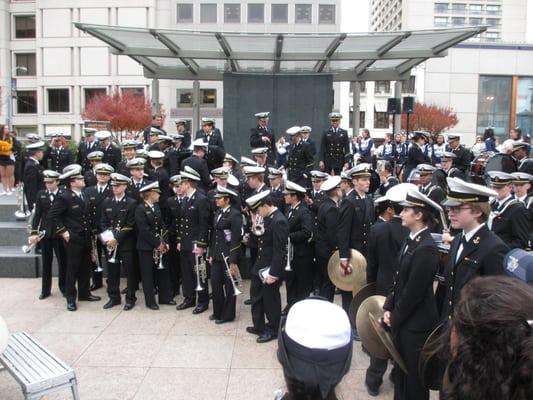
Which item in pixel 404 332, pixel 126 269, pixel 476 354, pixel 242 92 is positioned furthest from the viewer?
pixel 242 92

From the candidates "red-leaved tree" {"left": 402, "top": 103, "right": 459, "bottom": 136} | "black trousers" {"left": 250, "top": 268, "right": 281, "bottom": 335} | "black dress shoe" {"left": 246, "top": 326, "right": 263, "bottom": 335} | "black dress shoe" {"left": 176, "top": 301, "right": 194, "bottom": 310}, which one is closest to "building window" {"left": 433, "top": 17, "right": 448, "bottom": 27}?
"red-leaved tree" {"left": 402, "top": 103, "right": 459, "bottom": 136}

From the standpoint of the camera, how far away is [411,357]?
4.55 m

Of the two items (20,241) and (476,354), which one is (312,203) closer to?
(20,241)

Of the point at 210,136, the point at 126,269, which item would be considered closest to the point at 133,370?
the point at 126,269

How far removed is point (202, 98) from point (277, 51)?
141ft

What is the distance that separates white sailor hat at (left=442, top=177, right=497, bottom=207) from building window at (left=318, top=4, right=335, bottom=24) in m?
54.0

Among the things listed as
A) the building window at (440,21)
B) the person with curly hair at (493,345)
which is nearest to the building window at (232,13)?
the building window at (440,21)

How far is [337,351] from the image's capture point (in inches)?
78.1

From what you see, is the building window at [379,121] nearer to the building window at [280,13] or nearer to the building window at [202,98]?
the building window at [280,13]

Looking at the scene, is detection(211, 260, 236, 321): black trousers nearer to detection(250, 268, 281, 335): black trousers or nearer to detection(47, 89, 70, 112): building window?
detection(250, 268, 281, 335): black trousers

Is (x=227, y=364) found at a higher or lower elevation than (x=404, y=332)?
lower

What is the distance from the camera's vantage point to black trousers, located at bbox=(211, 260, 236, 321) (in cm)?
773

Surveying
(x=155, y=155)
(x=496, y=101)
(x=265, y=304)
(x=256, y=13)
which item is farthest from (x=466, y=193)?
(x=496, y=101)

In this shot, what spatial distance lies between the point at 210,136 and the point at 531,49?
56.3 metres
